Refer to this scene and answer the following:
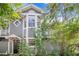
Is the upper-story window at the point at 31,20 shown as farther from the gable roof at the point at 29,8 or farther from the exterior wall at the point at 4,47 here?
the exterior wall at the point at 4,47

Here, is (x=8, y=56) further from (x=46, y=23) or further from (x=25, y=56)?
(x=46, y=23)

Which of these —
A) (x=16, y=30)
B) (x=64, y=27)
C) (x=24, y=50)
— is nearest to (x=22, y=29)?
(x=16, y=30)

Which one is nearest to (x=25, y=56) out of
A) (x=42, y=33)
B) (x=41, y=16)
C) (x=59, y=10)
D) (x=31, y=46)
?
(x=31, y=46)

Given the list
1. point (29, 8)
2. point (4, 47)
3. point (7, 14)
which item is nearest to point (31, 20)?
point (29, 8)

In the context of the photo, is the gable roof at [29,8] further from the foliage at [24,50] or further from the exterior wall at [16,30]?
the foliage at [24,50]

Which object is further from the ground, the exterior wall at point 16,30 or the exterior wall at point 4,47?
the exterior wall at point 16,30

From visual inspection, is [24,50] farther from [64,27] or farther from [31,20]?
[64,27]

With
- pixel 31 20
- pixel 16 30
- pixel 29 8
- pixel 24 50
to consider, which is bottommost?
pixel 24 50

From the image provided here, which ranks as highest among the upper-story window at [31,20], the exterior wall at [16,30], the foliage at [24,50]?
the upper-story window at [31,20]

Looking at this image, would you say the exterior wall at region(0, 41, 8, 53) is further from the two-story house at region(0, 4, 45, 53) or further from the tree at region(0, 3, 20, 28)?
the tree at region(0, 3, 20, 28)

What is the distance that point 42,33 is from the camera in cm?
197

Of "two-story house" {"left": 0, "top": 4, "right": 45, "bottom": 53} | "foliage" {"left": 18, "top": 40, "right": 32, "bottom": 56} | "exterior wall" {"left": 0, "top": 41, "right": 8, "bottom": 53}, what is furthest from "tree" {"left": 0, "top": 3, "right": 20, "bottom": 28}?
"foliage" {"left": 18, "top": 40, "right": 32, "bottom": 56}

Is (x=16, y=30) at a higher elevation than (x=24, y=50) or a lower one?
higher

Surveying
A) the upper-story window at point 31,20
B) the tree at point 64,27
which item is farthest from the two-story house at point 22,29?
the tree at point 64,27
